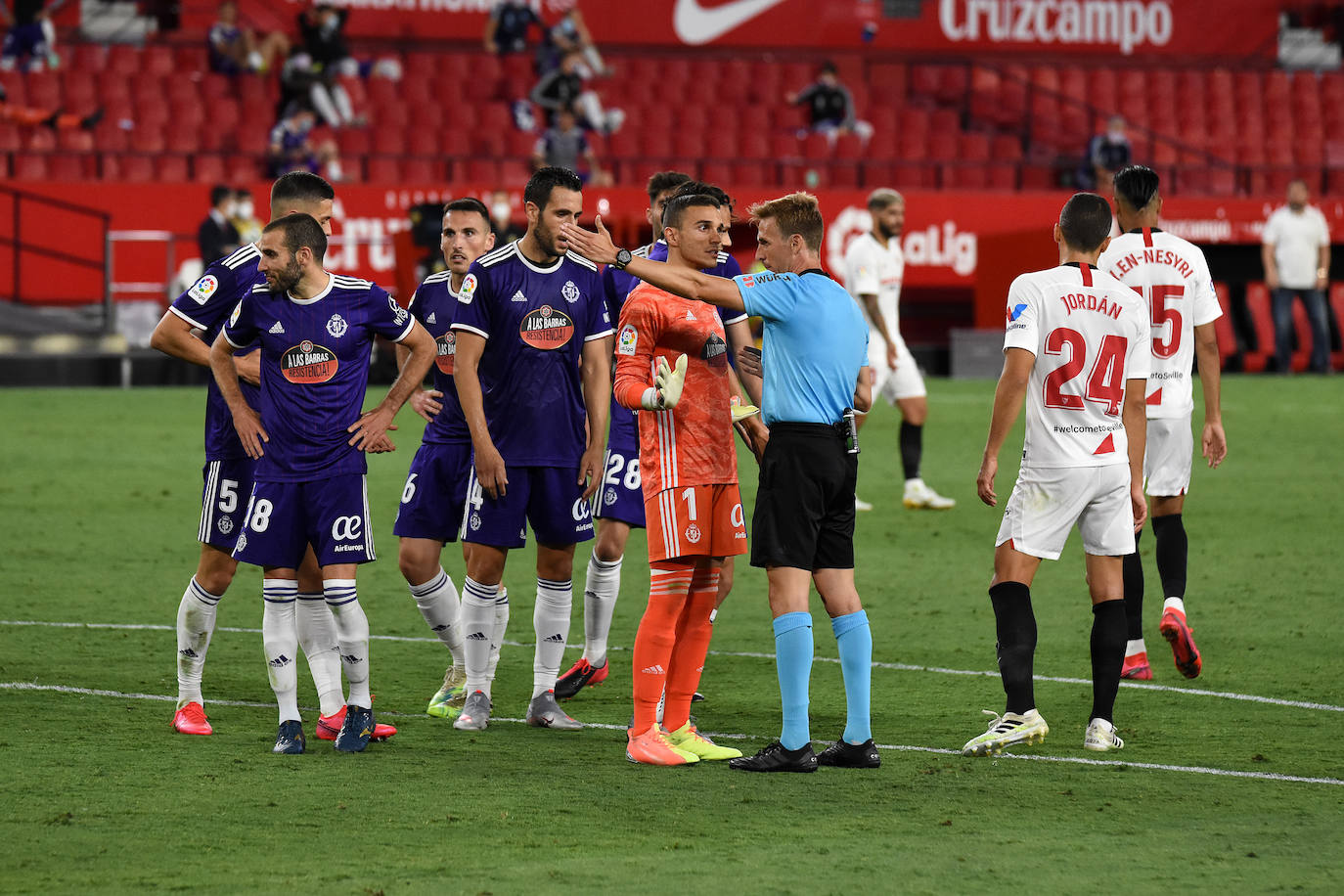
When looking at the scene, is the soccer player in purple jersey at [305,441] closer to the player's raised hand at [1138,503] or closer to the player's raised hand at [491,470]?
the player's raised hand at [491,470]

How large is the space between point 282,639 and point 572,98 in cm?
2206

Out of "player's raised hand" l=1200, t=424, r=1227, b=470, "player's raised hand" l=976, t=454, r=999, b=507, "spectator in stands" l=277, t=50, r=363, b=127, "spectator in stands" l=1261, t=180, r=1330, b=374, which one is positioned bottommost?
"player's raised hand" l=976, t=454, r=999, b=507

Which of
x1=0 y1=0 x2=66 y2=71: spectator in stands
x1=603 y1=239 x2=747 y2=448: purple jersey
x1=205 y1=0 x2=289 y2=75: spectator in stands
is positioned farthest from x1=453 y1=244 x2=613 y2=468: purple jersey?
x1=0 y1=0 x2=66 y2=71: spectator in stands

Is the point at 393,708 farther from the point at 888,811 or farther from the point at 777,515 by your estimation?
the point at 888,811

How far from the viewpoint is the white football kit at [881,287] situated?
13523mm

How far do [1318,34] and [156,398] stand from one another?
80.9ft

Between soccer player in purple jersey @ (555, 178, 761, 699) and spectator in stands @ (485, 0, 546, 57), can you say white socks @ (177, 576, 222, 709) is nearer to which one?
soccer player in purple jersey @ (555, 178, 761, 699)

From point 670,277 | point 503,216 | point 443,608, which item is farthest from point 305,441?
point 503,216

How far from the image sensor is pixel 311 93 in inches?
1045

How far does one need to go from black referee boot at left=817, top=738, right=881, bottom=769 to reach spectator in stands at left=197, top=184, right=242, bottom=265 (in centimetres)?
1757

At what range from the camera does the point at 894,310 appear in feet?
47.3

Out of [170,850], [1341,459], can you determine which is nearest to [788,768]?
[170,850]

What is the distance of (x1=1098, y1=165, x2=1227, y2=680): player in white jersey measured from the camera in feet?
25.6

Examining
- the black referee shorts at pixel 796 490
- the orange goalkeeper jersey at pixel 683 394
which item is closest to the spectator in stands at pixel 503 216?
the orange goalkeeper jersey at pixel 683 394
